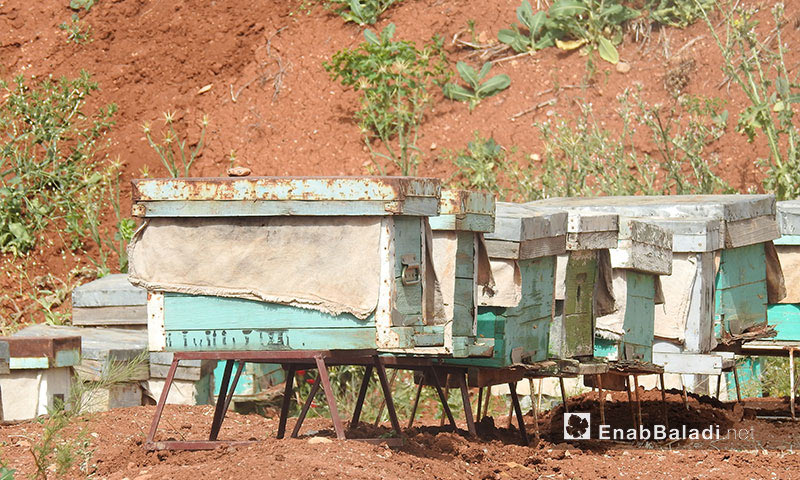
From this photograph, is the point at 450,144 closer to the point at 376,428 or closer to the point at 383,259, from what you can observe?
the point at 376,428

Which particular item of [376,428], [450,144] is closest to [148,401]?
[376,428]

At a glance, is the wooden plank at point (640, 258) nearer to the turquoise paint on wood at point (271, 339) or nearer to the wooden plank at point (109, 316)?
the turquoise paint on wood at point (271, 339)

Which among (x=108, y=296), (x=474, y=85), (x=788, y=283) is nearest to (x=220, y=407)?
(x=108, y=296)

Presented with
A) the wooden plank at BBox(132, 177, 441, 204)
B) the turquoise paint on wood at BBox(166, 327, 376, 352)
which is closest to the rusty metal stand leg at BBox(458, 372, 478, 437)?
the turquoise paint on wood at BBox(166, 327, 376, 352)

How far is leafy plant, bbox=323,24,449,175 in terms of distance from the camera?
1295cm

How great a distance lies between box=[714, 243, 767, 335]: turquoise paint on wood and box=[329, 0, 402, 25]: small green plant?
764 cm

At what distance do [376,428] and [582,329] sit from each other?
1.46 meters

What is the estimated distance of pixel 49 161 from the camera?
1244cm

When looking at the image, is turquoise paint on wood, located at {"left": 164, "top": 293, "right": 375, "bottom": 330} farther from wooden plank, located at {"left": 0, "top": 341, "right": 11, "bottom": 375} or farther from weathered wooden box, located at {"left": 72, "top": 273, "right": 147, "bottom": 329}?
weathered wooden box, located at {"left": 72, "top": 273, "right": 147, "bottom": 329}

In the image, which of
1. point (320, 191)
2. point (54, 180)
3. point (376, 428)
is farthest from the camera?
point (54, 180)

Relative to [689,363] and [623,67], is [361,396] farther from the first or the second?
[623,67]

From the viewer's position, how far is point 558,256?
6.96m

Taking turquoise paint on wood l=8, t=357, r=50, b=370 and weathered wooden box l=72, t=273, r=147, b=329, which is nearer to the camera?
turquoise paint on wood l=8, t=357, r=50, b=370

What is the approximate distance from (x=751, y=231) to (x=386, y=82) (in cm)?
598
